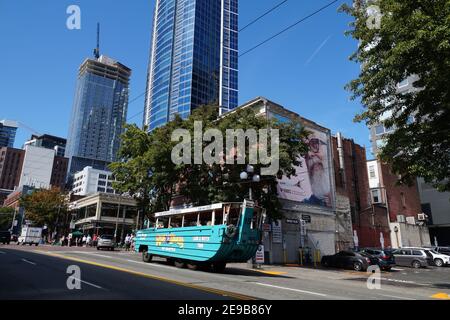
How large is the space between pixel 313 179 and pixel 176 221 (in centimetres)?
1816

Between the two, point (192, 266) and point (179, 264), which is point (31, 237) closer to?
point (179, 264)

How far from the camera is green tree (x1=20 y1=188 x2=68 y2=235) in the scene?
65.1 meters

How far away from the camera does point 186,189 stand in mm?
26906

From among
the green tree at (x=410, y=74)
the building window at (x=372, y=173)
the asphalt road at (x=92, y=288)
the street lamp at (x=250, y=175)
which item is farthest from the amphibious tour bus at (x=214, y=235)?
the building window at (x=372, y=173)

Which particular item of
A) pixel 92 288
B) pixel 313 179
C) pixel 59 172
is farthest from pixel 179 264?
pixel 59 172

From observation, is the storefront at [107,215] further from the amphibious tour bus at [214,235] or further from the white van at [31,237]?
the amphibious tour bus at [214,235]

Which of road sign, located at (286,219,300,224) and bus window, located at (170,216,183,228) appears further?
road sign, located at (286,219,300,224)

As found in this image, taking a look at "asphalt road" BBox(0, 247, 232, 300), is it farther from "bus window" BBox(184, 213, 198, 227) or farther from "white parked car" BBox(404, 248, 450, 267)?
"white parked car" BBox(404, 248, 450, 267)

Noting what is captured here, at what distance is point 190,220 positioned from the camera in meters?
19.5

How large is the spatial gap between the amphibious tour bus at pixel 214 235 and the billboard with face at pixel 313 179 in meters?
12.8

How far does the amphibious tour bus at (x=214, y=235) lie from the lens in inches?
671

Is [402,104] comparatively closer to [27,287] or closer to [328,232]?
[27,287]

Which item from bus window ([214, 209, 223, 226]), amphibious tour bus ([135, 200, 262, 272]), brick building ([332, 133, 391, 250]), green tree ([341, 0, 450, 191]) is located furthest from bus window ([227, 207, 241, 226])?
brick building ([332, 133, 391, 250])

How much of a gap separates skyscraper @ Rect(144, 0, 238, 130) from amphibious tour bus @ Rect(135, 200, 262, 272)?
3032 inches
